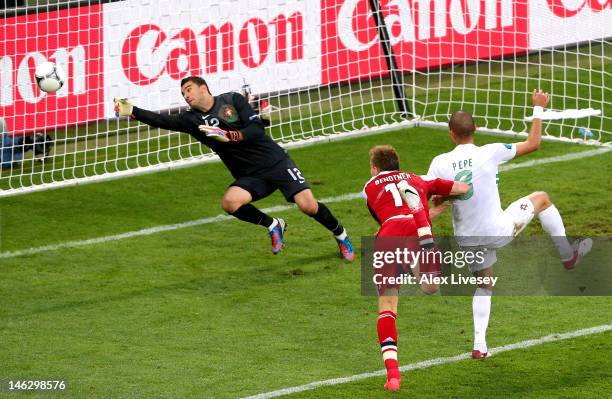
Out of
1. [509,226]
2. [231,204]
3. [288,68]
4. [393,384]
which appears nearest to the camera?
[393,384]

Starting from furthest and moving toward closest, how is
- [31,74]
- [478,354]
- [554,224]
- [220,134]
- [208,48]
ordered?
[208,48] → [31,74] → [220,134] → [554,224] → [478,354]

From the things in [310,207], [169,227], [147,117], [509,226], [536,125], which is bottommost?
[169,227]

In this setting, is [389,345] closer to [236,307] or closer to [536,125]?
[536,125]

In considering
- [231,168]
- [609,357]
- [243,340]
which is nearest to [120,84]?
[231,168]

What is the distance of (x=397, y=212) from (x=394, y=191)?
0.16 meters

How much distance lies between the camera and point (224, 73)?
15758 millimetres

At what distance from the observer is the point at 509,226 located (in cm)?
1004

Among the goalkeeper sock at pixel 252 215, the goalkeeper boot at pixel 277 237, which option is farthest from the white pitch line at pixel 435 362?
the goalkeeper sock at pixel 252 215

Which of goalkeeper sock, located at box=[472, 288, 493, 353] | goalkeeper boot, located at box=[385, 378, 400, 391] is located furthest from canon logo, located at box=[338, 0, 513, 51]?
goalkeeper boot, located at box=[385, 378, 400, 391]

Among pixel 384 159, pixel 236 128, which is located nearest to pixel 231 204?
pixel 236 128

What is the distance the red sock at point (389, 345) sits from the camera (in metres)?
9.13

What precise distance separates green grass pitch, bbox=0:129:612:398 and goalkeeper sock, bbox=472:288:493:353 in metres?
0.15

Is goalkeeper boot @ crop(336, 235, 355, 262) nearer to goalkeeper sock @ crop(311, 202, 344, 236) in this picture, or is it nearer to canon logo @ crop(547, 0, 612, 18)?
goalkeeper sock @ crop(311, 202, 344, 236)

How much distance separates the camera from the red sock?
9.13 meters
